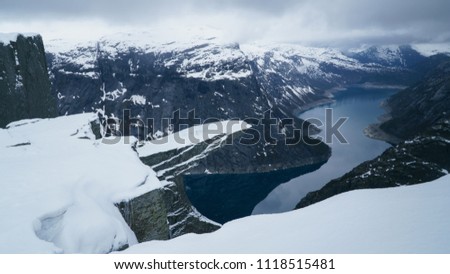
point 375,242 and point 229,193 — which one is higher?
point 375,242

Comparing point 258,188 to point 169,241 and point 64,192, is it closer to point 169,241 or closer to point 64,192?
point 64,192

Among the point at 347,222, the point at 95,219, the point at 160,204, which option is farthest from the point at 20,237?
the point at 347,222

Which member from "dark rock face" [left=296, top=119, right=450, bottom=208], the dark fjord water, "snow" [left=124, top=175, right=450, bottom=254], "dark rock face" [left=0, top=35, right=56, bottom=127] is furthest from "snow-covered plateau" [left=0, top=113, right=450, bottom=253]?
the dark fjord water

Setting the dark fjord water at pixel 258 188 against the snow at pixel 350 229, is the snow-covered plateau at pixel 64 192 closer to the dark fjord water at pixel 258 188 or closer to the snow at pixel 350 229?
the snow at pixel 350 229

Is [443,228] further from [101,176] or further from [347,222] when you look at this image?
[101,176]

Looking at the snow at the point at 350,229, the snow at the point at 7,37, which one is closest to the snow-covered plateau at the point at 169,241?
the snow at the point at 350,229

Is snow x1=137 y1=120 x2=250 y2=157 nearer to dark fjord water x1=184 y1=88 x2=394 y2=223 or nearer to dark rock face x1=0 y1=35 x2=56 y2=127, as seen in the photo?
dark rock face x1=0 y1=35 x2=56 y2=127
